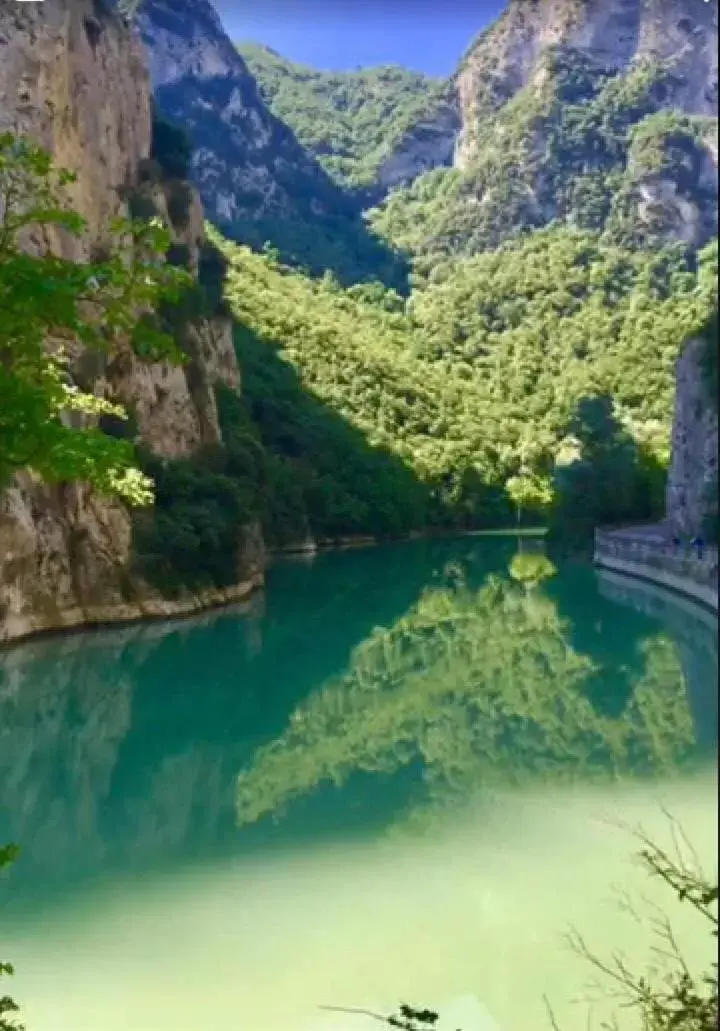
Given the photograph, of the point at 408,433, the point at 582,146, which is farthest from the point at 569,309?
the point at 582,146

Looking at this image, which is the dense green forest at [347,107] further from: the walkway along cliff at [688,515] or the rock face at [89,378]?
the walkway along cliff at [688,515]

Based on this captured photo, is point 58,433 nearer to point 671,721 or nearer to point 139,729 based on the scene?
point 671,721

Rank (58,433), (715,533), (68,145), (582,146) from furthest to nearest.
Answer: (582,146), (68,145), (58,433), (715,533)

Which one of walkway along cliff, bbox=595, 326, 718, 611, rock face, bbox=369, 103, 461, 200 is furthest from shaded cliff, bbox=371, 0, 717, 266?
walkway along cliff, bbox=595, 326, 718, 611

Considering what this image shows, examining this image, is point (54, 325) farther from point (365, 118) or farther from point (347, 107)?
point (347, 107)

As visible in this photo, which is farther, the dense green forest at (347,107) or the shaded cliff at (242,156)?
the dense green forest at (347,107)

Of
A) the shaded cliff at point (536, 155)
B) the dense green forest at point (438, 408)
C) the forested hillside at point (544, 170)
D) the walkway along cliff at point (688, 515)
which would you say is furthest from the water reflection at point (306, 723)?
the forested hillside at point (544, 170)
